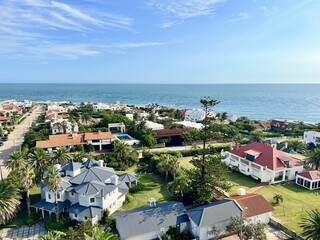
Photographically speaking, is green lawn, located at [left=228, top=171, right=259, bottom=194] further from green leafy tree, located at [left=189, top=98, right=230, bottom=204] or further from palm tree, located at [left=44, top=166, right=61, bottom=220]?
palm tree, located at [left=44, top=166, right=61, bottom=220]

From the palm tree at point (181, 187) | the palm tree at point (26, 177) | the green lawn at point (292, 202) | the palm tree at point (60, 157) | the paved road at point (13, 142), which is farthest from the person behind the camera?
Answer: the paved road at point (13, 142)

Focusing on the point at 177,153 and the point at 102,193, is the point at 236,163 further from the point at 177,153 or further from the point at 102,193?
the point at 102,193

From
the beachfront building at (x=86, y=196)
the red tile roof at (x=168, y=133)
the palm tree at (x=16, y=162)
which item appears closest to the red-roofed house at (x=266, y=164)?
the beachfront building at (x=86, y=196)

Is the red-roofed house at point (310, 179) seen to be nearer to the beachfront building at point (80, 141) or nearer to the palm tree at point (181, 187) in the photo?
the palm tree at point (181, 187)

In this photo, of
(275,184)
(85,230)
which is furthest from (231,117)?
(85,230)

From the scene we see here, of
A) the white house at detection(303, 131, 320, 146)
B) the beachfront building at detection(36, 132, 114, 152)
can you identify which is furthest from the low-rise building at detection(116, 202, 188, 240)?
the white house at detection(303, 131, 320, 146)

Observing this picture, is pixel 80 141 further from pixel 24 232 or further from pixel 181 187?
pixel 24 232
